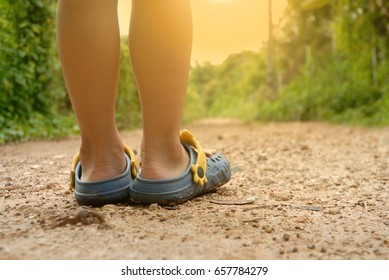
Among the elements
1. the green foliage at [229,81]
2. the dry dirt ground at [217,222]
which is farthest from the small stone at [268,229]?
the green foliage at [229,81]

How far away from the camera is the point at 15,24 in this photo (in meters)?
4.85

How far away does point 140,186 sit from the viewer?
143cm

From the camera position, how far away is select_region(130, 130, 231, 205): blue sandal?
1433 mm

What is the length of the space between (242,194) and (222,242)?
64cm

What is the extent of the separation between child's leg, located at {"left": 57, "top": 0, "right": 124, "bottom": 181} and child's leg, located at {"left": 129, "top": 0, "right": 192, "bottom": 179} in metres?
0.07

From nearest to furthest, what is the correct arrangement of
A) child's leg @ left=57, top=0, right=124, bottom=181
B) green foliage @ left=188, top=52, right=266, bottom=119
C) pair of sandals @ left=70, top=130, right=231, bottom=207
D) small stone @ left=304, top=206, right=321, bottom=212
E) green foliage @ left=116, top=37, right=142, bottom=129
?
child's leg @ left=57, top=0, right=124, bottom=181
pair of sandals @ left=70, top=130, right=231, bottom=207
small stone @ left=304, top=206, right=321, bottom=212
green foliage @ left=116, top=37, right=142, bottom=129
green foliage @ left=188, top=52, right=266, bottom=119

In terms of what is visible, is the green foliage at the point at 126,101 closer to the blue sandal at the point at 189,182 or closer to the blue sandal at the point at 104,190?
the blue sandal at the point at 189,182

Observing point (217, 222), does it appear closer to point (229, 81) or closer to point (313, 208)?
point (313, 208)

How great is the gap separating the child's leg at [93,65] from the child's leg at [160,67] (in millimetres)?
71

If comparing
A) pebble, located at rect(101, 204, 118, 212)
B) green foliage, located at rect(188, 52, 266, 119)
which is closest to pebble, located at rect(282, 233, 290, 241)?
pebble, located at rect(101, 204, 118, 212)

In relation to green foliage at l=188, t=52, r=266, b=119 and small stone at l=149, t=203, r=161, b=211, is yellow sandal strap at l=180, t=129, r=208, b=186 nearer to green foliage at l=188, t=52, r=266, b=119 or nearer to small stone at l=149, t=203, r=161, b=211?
small stone at l=149, t=203, r=161, b=211

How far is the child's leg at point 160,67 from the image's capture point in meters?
1.37

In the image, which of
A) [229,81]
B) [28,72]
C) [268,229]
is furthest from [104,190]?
[229,81]

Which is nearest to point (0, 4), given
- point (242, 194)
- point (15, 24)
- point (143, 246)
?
point (15, 24)
